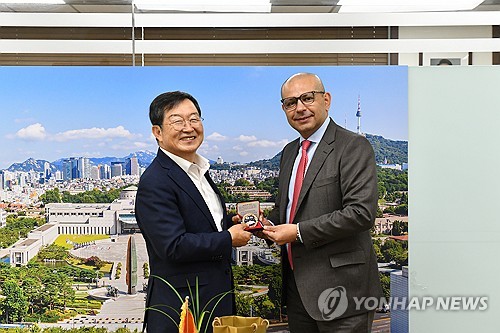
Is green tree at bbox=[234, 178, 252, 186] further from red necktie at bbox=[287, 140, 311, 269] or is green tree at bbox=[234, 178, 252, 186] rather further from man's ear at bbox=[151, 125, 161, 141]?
man's ear at bbox=[151, 125, 161, 141]

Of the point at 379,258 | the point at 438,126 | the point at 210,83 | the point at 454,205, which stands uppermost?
the point at 210,83

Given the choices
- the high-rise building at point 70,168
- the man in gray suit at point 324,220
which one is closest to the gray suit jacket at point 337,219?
the man in gray suit at point 324,220

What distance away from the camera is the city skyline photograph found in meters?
3.47

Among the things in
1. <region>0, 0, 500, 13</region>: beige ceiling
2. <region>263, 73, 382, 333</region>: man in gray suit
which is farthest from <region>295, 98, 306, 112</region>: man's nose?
<region>0, 0, 500, 13</region>: beige ceiling

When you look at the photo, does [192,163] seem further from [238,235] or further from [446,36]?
[446,36]

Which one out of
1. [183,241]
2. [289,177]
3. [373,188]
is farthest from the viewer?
[289,177]

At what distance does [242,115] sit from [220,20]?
57cm

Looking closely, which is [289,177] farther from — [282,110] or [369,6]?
[369,6]

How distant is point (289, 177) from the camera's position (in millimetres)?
3453

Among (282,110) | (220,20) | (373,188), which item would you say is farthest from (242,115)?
(373,188)

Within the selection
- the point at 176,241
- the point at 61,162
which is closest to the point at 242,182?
the point at 176,241

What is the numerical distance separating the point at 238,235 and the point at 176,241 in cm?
33

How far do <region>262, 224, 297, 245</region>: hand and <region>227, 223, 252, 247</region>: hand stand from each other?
4.4 inches

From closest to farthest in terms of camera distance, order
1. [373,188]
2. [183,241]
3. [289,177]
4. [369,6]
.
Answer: [183,241]
[373,188]
[289,177]
[369,6]
